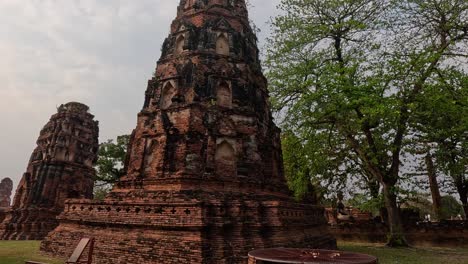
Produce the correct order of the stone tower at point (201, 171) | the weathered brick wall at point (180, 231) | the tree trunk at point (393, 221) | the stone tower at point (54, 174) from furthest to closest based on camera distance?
1. the stone tower at point (54, 174)
2. the tree trunk at point (393, 221)
3. the stone tower at point (201, 171)
4. the weathered brick wall at point (180, 231)

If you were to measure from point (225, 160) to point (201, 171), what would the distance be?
1.06m

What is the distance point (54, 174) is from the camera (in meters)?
21.7

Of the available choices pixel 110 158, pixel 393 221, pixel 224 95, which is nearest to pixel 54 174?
pixel 110 158

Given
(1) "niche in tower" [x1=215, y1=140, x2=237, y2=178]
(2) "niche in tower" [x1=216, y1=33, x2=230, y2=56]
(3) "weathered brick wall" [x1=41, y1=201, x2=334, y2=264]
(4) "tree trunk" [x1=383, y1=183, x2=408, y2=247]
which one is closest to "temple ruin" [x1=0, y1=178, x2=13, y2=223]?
(3) "weathered brick wall" [x1=41, y1=201, x2=334, y2=264]

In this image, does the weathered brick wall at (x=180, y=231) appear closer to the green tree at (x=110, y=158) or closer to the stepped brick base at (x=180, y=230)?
the stepped brick base at (x=180, y=230)

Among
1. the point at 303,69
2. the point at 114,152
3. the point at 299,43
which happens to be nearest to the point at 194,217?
the point at 303,69

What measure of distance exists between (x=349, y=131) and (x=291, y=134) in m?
2.74

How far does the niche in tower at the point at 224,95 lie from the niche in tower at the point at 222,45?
5.11 feet

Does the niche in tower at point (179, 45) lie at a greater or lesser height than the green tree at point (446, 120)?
greater

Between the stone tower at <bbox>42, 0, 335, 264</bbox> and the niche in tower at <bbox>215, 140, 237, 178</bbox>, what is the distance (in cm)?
4

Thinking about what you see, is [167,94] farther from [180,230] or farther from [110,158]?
[110,158]

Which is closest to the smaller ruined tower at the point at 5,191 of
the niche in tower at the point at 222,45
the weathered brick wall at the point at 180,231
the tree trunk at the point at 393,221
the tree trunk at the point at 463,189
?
the weathered brick wall at the point at 180,231

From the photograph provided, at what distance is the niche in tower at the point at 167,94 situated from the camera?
42.6 feet

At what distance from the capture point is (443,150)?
17078mm
